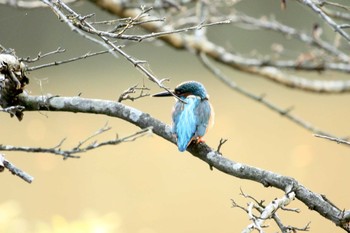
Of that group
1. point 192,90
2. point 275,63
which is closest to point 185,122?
point 192,90

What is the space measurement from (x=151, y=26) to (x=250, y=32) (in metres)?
1.82

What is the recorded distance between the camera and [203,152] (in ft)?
5.46

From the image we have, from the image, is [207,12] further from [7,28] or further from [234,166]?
[234,166]

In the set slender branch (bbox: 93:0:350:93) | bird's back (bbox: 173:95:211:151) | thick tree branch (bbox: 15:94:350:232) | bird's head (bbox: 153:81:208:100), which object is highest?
slender branch (bbox: 93:0:350:93)

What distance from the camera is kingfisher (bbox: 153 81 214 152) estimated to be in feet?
5.42

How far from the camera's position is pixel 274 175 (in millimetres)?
1578

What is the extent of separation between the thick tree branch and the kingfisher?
32 mm

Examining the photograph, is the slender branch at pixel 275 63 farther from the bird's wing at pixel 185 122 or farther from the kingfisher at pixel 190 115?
the bird's wing at pixel 185 122

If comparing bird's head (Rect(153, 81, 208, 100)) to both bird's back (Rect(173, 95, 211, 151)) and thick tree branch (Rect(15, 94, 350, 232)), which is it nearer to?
bird's back (Rect(173, 95, 211, 151))

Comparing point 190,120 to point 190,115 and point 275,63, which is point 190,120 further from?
point 275,63

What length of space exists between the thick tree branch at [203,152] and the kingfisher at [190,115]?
0.03 m

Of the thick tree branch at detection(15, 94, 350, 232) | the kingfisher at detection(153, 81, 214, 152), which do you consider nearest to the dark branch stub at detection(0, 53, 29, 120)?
the thick tree branch at detection(15, 94, 350, 232)

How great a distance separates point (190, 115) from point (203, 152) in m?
0.13

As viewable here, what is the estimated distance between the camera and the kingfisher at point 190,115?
1651 mm
